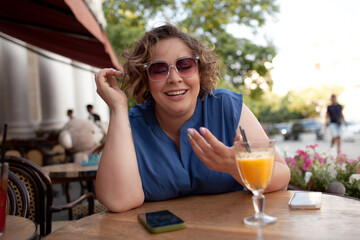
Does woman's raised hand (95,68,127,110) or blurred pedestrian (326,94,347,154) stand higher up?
woman's raised hand (95,68,127,110)

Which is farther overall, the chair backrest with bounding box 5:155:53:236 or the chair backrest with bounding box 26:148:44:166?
the chair backrest with bounding box 26:148:44:166

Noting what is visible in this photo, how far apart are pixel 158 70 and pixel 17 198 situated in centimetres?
115

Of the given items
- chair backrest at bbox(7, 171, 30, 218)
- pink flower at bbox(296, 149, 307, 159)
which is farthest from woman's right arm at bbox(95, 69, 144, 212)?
pink flower at bbox(296, 149, 307, 159)

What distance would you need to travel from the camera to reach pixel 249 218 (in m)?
1.10

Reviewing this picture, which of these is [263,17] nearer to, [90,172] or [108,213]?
[90,172]

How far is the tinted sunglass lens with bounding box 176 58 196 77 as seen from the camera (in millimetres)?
1609

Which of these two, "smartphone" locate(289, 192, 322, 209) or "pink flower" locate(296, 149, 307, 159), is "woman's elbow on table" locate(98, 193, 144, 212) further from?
"pink flower" locate(296, 149, 307, 159)

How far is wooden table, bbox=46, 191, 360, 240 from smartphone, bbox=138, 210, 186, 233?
0.05 ft

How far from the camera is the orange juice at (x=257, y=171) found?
42.3 inches

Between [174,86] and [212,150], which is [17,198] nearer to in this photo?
[174,86]

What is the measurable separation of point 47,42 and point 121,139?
4.29m

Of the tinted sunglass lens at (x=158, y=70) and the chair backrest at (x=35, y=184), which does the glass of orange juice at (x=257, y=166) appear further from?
the chair backrest at (x=35, y=184)

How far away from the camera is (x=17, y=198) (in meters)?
1.92

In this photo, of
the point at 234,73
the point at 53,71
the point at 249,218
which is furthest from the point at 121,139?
the point at 234,73
